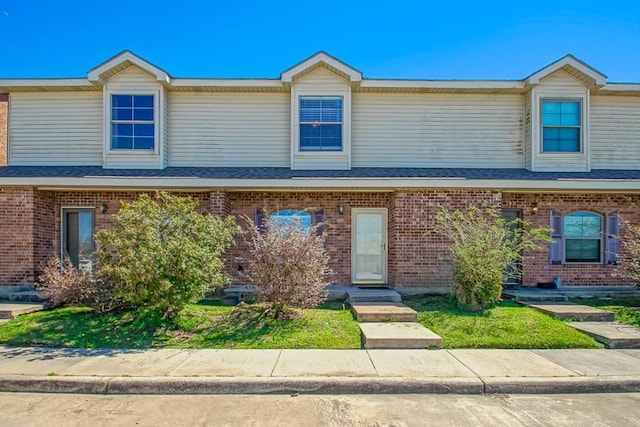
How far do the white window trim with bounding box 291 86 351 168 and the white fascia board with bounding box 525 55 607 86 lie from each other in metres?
5.12

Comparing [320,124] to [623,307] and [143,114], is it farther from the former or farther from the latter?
[623,307]

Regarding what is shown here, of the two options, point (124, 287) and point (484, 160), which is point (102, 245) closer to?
point (124, 287)

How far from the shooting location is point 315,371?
517 centimetres

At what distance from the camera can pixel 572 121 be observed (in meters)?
11.2

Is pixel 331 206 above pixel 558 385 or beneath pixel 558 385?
above

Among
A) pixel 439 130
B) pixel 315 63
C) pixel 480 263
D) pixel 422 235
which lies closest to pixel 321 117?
pixel 315 63

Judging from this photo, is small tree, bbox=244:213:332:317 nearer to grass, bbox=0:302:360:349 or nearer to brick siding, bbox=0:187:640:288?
grass, bbox=0:302:360:349

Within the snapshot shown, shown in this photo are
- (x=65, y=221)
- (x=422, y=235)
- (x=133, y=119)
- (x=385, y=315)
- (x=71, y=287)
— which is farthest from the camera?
(x=133, y=119)

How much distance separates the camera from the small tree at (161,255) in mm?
6707

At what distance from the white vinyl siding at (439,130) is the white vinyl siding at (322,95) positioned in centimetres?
40

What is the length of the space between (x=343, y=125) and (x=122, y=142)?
20.1ft

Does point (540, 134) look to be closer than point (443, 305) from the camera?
No

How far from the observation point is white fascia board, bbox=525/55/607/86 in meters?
10.9

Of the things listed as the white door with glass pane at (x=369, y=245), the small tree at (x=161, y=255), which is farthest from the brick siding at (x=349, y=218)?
the small tree at (x=161, y=255)
